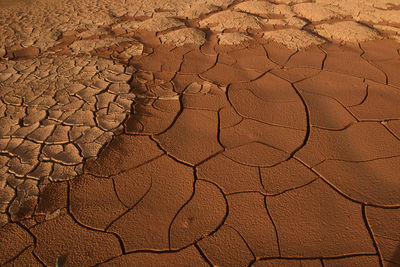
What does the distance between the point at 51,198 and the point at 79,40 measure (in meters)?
2.54

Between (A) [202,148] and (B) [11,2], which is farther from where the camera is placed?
(B) [11,2]

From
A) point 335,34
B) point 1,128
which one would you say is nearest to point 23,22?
point 1,128

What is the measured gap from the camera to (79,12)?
4281 mm

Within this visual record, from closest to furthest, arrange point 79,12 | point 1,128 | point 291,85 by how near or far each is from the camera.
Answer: point 1,128 → point 291,85 → point 79,12

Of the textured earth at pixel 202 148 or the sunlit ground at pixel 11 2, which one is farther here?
the sunlit ground at pixel 11 2

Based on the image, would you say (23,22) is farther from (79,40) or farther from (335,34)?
(335,34)

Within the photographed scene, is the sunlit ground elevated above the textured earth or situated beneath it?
situated beneath

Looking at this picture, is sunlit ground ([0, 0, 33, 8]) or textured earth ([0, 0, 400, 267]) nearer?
textured earth ([0, 0, 400, 267])

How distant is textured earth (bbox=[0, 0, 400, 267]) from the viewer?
4.25ft

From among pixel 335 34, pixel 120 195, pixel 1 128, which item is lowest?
pixel 1 128

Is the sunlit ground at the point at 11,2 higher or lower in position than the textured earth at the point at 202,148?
lower

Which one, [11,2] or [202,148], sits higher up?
[202,148]

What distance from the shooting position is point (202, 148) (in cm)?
181

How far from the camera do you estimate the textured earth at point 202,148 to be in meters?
1.29
